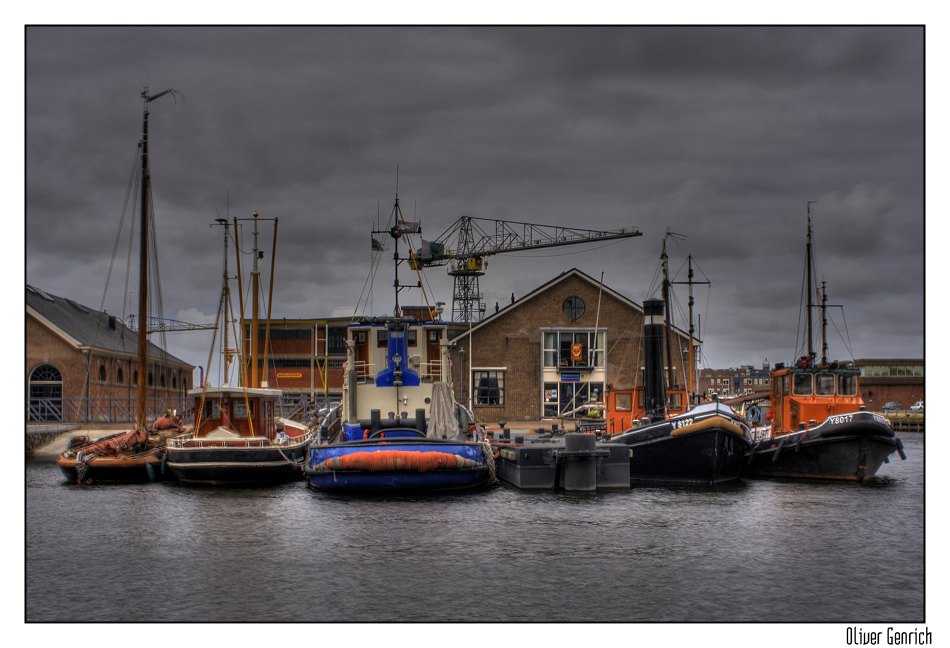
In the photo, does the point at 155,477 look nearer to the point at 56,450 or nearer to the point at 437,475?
the point at 437,475

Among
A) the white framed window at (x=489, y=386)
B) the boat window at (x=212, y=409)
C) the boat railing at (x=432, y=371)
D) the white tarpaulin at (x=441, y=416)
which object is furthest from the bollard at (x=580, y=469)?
the white framed window at (x=489, y=386)

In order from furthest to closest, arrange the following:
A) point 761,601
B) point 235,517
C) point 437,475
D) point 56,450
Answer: point 56,450 < point 437,475 < point 235,517 < point 761,601

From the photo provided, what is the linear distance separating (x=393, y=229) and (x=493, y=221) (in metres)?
51.6

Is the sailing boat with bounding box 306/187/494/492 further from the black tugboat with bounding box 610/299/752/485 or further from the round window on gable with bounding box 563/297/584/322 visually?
the round window on gable with bounding box 563/297/584/322

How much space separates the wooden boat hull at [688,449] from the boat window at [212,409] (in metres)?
14.0

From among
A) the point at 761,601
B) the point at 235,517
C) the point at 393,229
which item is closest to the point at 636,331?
the point at 393,229

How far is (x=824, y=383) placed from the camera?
29.7 metres

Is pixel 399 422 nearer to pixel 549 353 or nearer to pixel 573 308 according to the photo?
pixel 549 353

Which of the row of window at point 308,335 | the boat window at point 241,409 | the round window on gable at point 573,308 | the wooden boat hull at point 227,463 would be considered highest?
the round window on gable at point 573,308

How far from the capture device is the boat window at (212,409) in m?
27.3

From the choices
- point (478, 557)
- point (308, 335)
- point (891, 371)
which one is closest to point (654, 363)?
point (478, 557)

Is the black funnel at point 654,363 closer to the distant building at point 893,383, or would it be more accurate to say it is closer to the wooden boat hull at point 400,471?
the wooden boat hull at point 400,471

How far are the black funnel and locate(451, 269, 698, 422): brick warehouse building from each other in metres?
20.8

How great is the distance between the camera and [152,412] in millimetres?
53688
